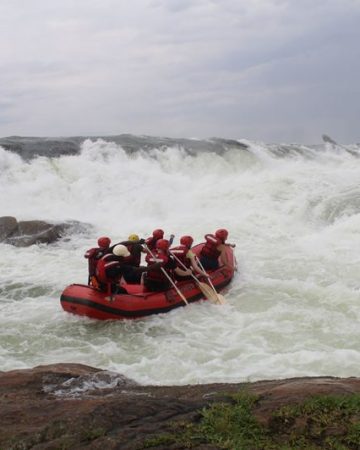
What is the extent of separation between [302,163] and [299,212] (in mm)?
11451

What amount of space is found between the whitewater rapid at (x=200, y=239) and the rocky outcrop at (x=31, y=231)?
1.05 ft

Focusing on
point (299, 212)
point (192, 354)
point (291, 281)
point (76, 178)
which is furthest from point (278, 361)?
point (76, 178)

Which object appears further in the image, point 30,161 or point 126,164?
point 126,164

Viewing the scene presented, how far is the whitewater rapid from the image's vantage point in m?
6.98

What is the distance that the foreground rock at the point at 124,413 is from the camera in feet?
→ 10.3

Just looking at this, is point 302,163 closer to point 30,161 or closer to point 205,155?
point 205,155

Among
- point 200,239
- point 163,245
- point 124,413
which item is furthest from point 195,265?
point 124,413

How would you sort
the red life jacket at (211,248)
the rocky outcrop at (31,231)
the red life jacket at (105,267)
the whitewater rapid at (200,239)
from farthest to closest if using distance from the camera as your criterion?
the rocky outcrop at (31,231) → the red life jacket at (211,248) → the red life jacket at (105,267) → the whitewater rapid at (200,239)

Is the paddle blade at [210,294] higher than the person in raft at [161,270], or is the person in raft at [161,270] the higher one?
the person in raft at [161,270]

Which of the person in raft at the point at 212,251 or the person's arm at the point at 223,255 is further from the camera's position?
the person's arm at the point at 223,255

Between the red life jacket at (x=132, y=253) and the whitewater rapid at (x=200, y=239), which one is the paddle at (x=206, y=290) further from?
the red life jacket at (x=132, y=253)

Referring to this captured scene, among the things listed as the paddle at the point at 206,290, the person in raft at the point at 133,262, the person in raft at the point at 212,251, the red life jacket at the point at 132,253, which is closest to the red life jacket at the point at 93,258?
the person in raft at the point at 133,262

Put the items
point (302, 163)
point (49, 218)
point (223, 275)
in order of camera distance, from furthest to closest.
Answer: point (302, 163) < point (49, 218) < point (223, 275)

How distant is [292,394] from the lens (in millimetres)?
3625
